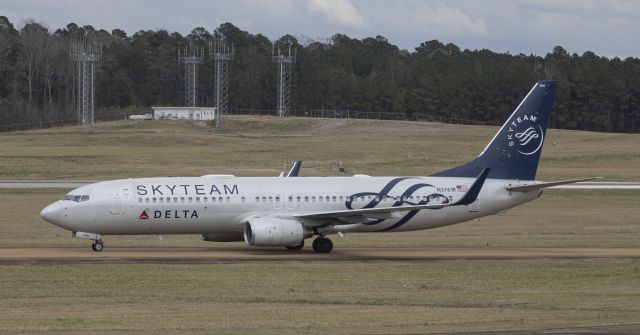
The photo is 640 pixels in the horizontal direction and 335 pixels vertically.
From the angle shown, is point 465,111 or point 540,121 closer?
point 540,121

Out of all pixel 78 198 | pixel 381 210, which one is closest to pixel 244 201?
pixel 381 210

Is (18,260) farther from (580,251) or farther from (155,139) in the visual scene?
(155,139)

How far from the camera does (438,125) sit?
16600 centimetres

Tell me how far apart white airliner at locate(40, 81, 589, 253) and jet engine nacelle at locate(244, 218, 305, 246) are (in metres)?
0.04

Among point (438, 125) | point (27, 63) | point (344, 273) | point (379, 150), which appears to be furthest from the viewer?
point (27, 63)

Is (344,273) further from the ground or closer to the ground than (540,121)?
closer to the ground

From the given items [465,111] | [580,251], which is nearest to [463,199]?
[580,251]

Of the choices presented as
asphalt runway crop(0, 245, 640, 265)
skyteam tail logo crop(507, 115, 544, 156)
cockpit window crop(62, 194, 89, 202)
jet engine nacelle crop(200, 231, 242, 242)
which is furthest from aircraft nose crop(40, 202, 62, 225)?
skyteam tail logo crop(507, 115, 544, 156)

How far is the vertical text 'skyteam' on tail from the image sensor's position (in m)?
47.9

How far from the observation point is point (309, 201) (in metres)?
45.3

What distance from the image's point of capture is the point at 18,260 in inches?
1571

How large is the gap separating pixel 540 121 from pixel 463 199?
6672 millimetres

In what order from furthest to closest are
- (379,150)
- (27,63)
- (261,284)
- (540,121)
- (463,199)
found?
(27,63)
(379,150)
(540,121)
(463,199)
(261,284)

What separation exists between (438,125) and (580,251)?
120331 millimetres
